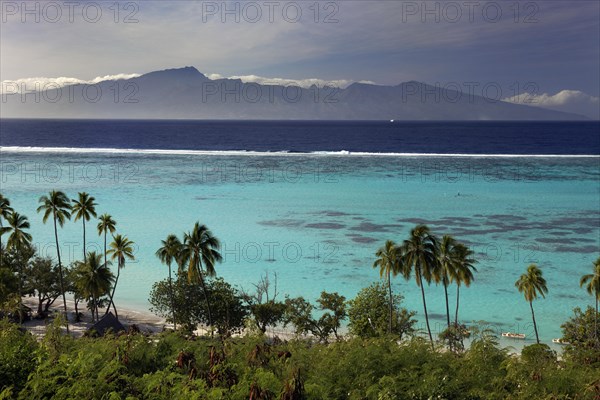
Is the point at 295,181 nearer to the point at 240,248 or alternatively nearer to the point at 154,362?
the point at 240,248

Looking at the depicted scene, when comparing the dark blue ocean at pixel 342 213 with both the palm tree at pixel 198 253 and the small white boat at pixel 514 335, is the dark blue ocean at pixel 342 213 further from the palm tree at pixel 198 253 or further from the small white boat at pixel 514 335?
the palm tree at pixel 198 253

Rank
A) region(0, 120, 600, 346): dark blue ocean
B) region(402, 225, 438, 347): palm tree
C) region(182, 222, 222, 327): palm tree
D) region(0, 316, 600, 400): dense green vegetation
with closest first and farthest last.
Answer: region(0, 316, 600, 400): dense green vegetation, region(402, 225, 438, 347): palm tree, region(182, 222, 222, 327): palm tree, region(0, 120, 600, 346): dark blue ocean

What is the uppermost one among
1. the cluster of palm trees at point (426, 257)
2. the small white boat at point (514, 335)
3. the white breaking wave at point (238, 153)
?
the white breaking wave at point (238, 153)

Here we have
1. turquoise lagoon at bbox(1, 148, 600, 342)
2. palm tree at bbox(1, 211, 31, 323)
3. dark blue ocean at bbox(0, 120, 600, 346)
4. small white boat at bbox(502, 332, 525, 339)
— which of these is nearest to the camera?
small white boat at bbox(502, 332, 525, 339)

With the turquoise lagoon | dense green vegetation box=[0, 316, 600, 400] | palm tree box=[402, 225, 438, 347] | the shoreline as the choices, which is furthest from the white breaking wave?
dense green vegetation box=[0, 316, 600, 400]

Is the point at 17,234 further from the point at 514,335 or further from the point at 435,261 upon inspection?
the point at 514,335

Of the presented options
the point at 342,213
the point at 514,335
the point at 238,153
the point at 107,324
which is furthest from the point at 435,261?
the point at 238,153

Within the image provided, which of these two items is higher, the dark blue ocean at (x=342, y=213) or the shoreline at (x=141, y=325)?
the dark blue ocean at (x=342, y=213)

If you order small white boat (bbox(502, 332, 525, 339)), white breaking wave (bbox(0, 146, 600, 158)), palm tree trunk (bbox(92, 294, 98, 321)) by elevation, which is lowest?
small white boat (bbox(502, 332, 525, 339))

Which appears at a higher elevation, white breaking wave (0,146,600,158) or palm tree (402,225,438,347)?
white breaking wave (0,146,600,158)

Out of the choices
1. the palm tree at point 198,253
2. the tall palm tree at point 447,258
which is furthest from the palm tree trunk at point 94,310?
the tall palm tree at point 447,258

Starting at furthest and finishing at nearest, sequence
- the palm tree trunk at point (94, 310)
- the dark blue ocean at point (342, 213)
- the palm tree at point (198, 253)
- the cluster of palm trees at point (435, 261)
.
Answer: the dark blue ocean at point (342, 213) → the palm tree trunk at point (94, 310) → the palm tree at point (198, 253) → the cluster of palm trees at point (435, 261)

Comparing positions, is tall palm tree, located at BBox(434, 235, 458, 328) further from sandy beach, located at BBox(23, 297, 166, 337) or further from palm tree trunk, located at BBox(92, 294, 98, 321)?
palm tree trunk, located at BBox(92, 294, 98, 321)

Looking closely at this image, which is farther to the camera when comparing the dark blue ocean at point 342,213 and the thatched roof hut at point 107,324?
the dark blue ocean at point 342,213
